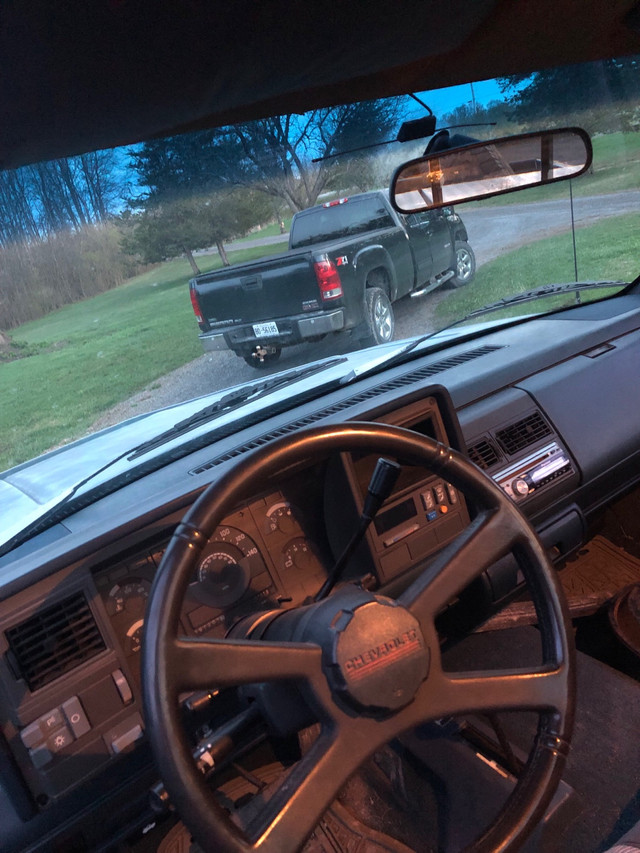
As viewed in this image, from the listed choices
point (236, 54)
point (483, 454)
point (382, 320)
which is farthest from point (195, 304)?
point (483, 454)

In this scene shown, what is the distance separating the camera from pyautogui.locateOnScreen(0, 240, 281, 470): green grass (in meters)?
2.39

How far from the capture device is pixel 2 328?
2.26 metres

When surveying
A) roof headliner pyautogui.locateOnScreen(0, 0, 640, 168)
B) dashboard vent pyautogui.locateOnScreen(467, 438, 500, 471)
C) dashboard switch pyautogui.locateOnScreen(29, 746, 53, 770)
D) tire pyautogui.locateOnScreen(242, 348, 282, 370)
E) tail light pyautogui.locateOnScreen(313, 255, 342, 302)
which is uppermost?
roof headliner pyautogui.locateOnScreen(0, 0, 640, 168)

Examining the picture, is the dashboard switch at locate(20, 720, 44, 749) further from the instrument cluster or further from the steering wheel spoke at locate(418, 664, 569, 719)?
the steering wheel spoke at locate(418, 664, 569, 719)

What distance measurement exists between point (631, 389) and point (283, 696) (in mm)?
2630

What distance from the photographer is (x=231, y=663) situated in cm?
140

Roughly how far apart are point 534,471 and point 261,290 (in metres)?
1.41

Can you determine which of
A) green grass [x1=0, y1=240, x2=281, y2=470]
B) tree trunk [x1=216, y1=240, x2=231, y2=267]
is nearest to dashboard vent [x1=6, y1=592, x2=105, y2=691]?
green grass [x1=0, y1=240, x2=281, y2=470]

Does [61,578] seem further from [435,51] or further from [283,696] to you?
[435,51]

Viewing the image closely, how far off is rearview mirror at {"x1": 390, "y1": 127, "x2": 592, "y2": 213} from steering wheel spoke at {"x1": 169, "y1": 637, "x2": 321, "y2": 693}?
215 centimetres

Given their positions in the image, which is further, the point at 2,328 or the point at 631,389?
the point at 631,389

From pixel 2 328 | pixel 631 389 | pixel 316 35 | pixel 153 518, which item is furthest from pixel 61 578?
pixel 631 389

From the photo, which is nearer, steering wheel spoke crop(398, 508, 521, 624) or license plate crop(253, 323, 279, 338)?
steering wheel spoke crop(398, 508, 521, 624)

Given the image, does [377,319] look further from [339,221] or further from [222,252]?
[222,252]
